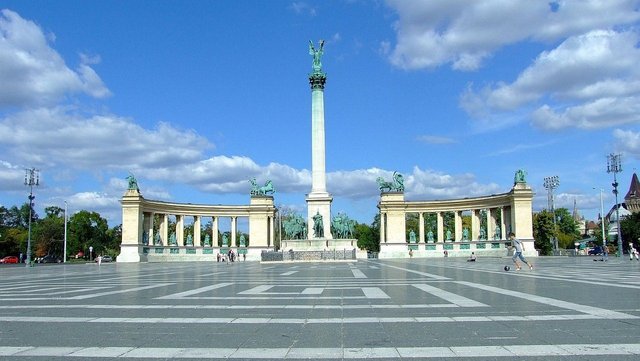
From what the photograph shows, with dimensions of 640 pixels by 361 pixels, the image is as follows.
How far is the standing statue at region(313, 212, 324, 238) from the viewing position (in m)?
81.1

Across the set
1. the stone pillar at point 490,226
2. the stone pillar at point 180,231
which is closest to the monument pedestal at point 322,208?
the stone pillar at point 180,231

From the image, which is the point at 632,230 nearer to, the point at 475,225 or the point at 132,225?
the point at 475,225

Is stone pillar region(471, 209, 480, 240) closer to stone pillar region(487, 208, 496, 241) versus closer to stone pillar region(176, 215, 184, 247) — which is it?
stone pillar region(487, 208, 496, 241)

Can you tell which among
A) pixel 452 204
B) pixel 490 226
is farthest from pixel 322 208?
pixel 490 226

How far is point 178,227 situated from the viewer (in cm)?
10506

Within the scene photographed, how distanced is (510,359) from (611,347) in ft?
5.73

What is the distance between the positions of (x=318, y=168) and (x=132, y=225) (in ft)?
104

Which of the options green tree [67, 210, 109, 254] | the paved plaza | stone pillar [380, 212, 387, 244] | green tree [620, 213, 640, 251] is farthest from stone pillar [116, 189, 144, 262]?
green tree [620, 213, 640, 251]

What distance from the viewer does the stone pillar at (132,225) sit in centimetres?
9150

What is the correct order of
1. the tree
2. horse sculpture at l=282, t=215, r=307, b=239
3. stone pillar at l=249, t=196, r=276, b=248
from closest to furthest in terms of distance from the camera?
1. horse sculpture at l=282, t=215, r=307, b=239
2. stone pillar at l=249, t=196, r=276, b=248
3. the tree

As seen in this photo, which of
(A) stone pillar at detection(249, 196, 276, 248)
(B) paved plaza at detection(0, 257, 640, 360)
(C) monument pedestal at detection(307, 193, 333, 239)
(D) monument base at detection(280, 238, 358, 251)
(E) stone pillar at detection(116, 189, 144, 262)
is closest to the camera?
(B) paved plaza at detection(0, 257, 640, 360)

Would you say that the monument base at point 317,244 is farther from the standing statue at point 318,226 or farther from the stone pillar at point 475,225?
the stone pillar at point 475,225

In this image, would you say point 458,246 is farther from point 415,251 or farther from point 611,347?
point 611,347

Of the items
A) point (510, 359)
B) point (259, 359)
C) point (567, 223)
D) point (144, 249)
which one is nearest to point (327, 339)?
point (259, 359)
